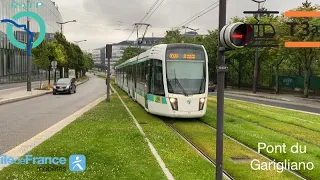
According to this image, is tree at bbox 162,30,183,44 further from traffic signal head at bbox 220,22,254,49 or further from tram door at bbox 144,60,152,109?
traffic signal head at bbox 220,22,254,49

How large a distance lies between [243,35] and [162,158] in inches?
161

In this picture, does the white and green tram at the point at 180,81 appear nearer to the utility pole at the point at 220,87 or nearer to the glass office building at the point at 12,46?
the utility pole at the point at 220,87

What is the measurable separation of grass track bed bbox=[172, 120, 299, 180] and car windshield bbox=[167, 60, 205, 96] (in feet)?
4.92

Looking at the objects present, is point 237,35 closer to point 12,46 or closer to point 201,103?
point 201,103

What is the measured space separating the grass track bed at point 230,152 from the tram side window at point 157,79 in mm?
1773

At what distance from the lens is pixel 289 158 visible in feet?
27.9

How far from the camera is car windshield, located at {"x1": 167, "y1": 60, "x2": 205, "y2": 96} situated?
49.3 ft

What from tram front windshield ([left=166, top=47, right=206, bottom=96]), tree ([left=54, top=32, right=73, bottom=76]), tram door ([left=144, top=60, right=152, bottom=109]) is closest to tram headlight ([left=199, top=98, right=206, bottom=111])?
tram front windshield ([left=166, top=47, right=206, bottom=96])

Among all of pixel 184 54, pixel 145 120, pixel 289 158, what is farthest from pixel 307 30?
pixel 289 158

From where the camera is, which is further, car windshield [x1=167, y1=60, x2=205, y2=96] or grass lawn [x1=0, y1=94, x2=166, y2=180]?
car windshield [x1=167, y1=60, x2=205, y2=96]

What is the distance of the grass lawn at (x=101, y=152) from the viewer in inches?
261

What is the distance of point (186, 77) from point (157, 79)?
1292 mm

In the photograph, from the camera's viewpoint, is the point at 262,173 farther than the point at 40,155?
No

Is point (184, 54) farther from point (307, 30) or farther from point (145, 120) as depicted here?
point (307, 30)
